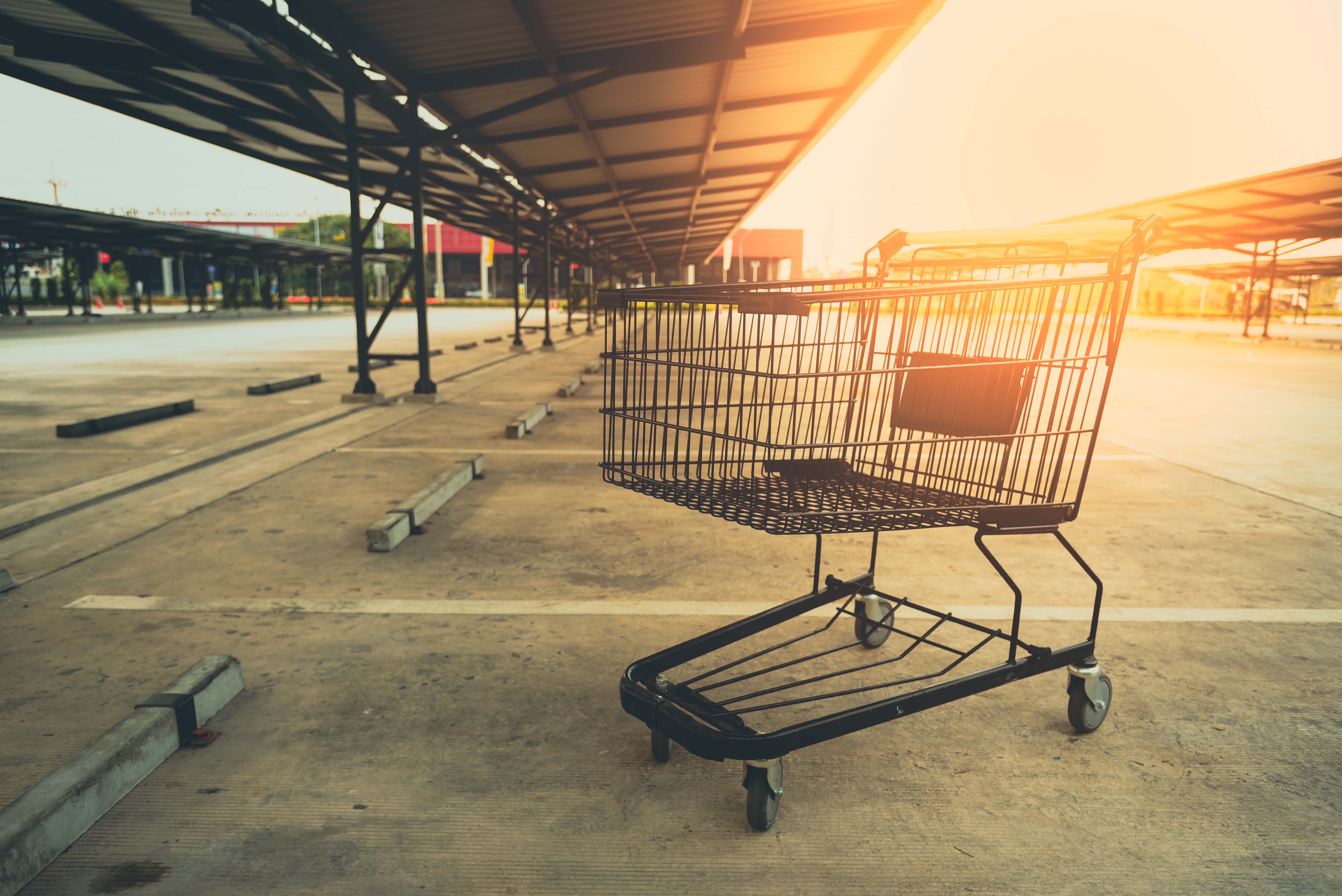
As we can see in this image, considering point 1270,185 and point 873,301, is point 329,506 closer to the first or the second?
point 873,301

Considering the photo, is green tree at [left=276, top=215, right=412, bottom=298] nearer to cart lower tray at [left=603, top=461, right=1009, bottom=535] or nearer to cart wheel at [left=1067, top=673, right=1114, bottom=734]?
cart lower tray at [left=603, top=461, right=1009, bottom=535]

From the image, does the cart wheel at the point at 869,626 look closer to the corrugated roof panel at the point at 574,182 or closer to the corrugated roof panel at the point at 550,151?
the corrugated roof panel at the point at 550,151

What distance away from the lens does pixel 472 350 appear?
17.4 meters

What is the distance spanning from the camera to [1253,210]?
57.8ft

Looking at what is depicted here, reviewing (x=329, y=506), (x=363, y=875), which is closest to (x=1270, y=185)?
(x=329, y=506)

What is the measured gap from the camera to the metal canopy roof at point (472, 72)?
5988 millimetres

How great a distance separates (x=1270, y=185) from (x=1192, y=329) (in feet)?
59.1

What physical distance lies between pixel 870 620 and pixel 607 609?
112cm

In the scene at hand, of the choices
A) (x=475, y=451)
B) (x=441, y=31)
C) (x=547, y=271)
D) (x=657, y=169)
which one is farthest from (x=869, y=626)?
(x=547, y=271)

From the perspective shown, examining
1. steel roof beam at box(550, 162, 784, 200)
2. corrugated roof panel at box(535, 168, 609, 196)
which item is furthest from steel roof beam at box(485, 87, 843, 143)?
steel roof beam at box(550, 162, 784, 200)

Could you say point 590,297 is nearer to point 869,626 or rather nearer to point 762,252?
point 869,626

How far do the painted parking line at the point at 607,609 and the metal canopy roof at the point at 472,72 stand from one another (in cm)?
442

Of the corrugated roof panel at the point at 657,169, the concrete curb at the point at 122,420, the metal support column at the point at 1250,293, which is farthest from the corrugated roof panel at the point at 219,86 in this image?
the metal support column at the point at 1250,293

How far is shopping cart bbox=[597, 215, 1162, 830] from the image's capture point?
2.05m
